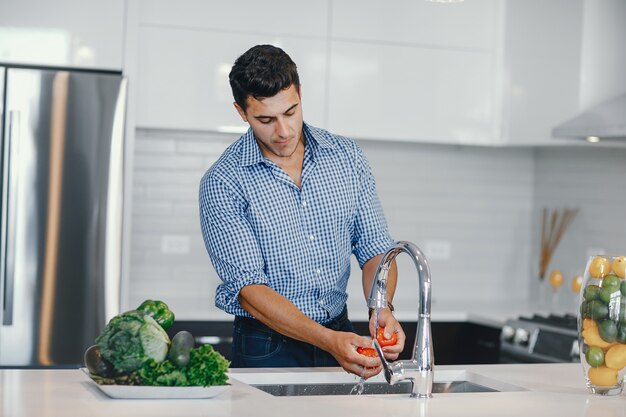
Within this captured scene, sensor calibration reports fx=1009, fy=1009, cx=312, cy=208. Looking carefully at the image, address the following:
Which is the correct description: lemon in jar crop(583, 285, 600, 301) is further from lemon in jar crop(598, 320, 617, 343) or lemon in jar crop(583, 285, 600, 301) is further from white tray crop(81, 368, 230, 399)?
white tray crop(81, 368, 230, 399)

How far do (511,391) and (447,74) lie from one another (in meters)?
2.48

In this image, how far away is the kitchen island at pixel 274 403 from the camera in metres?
1.89

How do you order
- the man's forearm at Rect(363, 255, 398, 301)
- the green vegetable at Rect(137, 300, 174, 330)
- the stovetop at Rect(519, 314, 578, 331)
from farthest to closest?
the stovetop at Rect(519, 314, 578, 331)
the man's forearm at Rect(363, 255, 398, 301)
the green vegetable at Rect(137, 300, 174, 330)

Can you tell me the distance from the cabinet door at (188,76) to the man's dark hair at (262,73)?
1696 millimetres

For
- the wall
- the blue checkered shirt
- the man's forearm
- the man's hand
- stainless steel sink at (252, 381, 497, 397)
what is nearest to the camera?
the man's hand

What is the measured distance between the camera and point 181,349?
6.45 ft

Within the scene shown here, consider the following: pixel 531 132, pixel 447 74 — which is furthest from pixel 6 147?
pixel 531 132

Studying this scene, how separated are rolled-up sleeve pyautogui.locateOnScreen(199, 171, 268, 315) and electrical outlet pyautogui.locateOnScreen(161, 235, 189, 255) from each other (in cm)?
192

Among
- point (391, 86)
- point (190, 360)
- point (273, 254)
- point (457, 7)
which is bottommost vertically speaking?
point (190, 360)

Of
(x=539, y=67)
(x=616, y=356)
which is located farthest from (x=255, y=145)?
(x=539, y=67)

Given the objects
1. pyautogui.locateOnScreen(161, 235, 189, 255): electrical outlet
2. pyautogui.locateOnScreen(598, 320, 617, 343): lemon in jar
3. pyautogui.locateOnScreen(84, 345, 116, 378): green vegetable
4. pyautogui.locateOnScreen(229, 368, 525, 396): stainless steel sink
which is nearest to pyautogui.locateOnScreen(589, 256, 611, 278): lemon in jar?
pyautogui.locateOnScreen(598, 320, 617, 343): lemon in jar

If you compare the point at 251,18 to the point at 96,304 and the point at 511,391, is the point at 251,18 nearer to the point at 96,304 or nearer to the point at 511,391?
the point at 96,304

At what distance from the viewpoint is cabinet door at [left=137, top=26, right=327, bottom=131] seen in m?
4.19

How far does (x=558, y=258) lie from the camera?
16.2 ft
